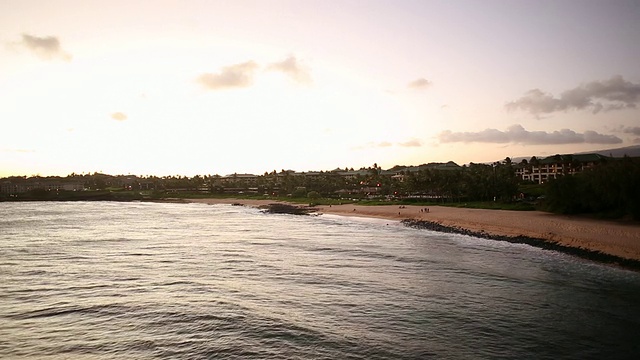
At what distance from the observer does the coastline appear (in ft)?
133

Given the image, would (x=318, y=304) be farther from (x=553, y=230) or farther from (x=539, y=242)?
(x=553, y=230)

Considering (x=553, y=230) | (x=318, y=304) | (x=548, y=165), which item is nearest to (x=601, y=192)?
(x=553, y=230)

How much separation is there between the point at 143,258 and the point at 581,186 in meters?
63.5

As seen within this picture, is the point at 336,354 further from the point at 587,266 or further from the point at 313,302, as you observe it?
the point at 587,266

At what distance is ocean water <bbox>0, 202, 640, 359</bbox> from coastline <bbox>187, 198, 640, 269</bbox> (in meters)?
2.81

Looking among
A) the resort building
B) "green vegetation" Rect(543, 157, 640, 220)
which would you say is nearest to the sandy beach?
"green vegetation" Rect(543, 157, 640, 220)

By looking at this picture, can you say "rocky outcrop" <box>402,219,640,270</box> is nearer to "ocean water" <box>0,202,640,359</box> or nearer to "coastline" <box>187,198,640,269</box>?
"coastline" <box>187,198,640,269</box>

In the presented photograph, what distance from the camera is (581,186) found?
65.7 meters

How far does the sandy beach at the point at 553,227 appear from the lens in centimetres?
4222

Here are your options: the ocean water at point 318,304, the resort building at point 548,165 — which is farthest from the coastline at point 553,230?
the resort building at point 548,165

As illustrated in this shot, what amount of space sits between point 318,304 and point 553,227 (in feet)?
139

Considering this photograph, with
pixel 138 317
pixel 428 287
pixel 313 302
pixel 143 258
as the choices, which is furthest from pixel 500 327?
pixel 143 258

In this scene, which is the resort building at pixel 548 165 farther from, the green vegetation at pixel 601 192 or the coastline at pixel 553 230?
the coastline at pixel 553 230

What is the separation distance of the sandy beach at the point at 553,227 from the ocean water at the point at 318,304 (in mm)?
4568
